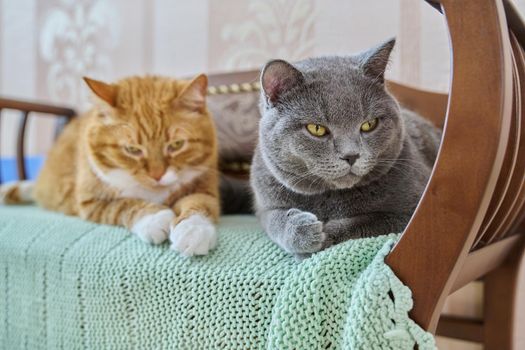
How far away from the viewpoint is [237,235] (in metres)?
0.88

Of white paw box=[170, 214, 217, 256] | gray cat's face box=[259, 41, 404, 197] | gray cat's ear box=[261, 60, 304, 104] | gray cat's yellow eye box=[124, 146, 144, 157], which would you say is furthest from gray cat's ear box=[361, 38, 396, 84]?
gray cat's yellow eye box=[124, 146, 144, 157]

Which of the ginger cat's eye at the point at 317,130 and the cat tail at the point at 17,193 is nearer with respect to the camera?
the ginger cat's eye at the point at 317,130

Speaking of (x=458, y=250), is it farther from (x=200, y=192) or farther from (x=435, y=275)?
(x=200, y=192)

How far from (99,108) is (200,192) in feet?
1.05

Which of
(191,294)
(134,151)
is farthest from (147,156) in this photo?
(191,294)

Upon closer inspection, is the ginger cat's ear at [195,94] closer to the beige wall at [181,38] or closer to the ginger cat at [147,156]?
the ginger cat at [147,156]

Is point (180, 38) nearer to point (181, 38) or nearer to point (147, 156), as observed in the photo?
point (181, 38)

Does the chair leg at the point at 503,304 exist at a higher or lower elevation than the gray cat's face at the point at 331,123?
lower

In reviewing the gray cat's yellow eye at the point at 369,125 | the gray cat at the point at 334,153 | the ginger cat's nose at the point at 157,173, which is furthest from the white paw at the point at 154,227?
the gray cat's yellow eye at the point at 369,125

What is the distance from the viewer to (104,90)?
103 cm

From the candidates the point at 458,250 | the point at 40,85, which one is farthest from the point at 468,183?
the point at 40,85

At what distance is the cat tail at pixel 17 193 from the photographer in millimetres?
1443

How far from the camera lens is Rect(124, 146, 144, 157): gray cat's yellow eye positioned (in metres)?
1.02

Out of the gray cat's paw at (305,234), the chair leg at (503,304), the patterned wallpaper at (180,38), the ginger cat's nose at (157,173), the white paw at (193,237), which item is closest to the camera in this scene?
the gray cat's paw at (305,234)
